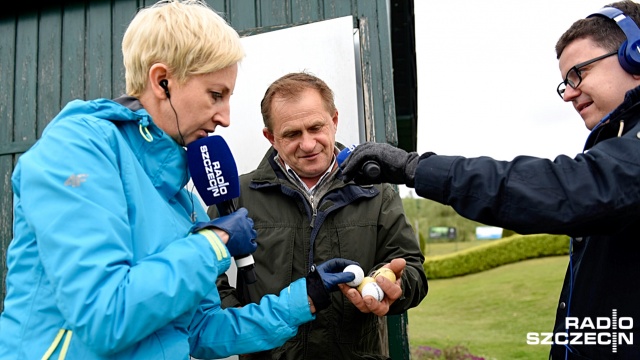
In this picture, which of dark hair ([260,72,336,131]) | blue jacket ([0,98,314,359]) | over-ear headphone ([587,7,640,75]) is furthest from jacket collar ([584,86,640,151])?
blue jacket ([0,98,314,359])

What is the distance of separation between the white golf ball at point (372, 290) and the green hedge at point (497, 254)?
46.7ft

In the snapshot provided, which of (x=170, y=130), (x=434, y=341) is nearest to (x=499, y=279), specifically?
(x=434, y=341)

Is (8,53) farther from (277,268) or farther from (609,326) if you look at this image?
(609,326)

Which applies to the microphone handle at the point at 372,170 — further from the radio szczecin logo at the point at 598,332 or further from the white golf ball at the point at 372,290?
the radio szczecin logo at the point at 598,332

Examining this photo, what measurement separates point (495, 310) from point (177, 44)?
1270 centimetres

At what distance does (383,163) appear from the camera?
1712 millimetres

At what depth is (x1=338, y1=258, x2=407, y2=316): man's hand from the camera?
1.94 metres

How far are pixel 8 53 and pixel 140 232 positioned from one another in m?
3.29

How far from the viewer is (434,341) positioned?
1036 centimetres

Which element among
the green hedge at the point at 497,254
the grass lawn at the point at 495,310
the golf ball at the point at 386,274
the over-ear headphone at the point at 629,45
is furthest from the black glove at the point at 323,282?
the green hedge at the point at 497,254

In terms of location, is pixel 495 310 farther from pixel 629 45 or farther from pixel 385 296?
pixel 629 45

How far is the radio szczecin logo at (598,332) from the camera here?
1.59m

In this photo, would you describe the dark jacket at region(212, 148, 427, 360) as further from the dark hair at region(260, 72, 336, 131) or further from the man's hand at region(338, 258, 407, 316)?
the dark hair at region(260, 72, 336, 131)

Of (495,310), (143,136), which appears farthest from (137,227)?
(495,310)
